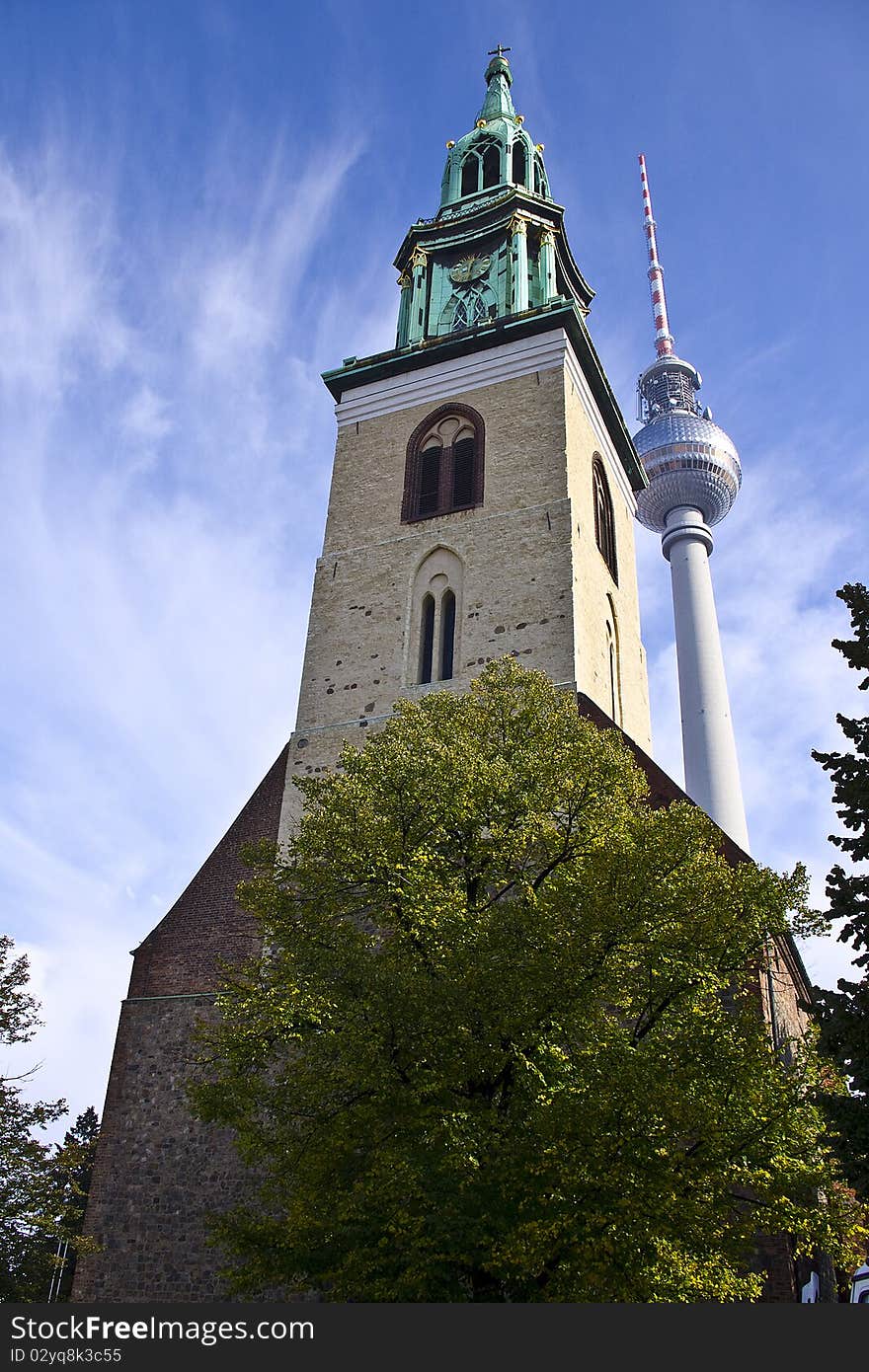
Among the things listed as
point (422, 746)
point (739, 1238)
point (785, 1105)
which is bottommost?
point (739, 1238)

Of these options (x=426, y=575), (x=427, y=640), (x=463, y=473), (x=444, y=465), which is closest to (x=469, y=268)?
(x=444, y=465)

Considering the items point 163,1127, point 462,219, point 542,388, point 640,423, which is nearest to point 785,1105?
point 163,1127

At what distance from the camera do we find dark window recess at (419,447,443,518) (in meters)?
23.1

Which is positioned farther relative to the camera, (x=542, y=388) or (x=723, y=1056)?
(x=542, y=388)

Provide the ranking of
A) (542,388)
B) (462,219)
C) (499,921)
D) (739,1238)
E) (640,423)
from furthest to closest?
1. (640,423)
2. (462,219)
3. (542,388)
4. (499,921)
5. (739,1238)

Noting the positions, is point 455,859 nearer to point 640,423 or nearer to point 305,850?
point 305,850

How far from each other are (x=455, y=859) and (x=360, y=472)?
14074mm

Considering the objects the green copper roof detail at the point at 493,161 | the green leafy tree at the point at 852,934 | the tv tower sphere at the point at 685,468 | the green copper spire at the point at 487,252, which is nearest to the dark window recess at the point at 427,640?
the green copper spire at the point at 487,252

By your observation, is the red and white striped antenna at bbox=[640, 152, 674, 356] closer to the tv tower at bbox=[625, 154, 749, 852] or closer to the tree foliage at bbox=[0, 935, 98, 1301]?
the tv tower at bbox=[625, 154, 749, 852]

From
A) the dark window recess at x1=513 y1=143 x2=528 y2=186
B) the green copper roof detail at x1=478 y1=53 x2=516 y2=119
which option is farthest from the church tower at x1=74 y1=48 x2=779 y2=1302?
the green copper roof detail at x1=478 y1=53 x2=516 y2=119

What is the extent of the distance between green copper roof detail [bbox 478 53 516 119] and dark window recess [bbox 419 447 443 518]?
1510 cm

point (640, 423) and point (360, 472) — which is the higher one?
point (640, 423)

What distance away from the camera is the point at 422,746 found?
1295 centimetres

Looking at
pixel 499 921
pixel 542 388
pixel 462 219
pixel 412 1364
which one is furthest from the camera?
pixel 462 219
